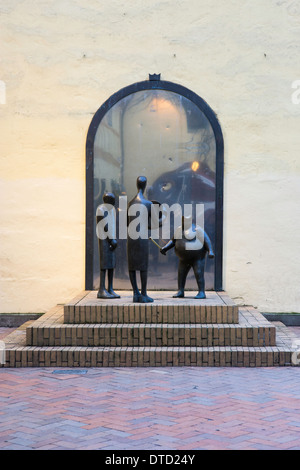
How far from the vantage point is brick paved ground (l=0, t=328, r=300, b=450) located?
4793 millimetres

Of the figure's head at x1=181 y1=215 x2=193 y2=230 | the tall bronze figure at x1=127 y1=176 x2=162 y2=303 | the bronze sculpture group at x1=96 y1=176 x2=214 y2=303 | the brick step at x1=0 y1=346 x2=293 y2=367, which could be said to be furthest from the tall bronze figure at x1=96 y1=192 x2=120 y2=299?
the brick step at x1=0 y1=346 x2=293 y2=367

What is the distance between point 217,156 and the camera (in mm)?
9414

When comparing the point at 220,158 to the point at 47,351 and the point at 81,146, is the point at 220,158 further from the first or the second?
the point at 47,351

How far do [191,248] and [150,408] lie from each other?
9.24 feet

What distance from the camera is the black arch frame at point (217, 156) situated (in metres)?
9.40

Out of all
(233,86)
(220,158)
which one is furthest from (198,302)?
(233,86)

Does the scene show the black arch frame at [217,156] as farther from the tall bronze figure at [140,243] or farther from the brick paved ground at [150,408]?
the brick paved ground at [150,408]

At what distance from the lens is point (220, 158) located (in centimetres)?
940

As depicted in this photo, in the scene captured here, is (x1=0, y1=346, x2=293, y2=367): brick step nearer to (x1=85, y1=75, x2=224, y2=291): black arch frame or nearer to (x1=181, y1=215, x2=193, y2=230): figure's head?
(x1=181, y1=215, x2=193, y2=230): figure's head

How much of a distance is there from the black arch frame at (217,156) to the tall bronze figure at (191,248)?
125cm

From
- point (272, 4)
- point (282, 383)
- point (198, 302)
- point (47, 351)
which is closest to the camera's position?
point (282, 383)

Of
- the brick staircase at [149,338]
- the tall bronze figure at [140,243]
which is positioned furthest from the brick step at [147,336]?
the tall bronze figure at [140,243]

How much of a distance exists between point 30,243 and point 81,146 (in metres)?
1.48

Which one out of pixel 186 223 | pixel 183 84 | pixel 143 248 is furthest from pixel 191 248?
pixel 183 84
